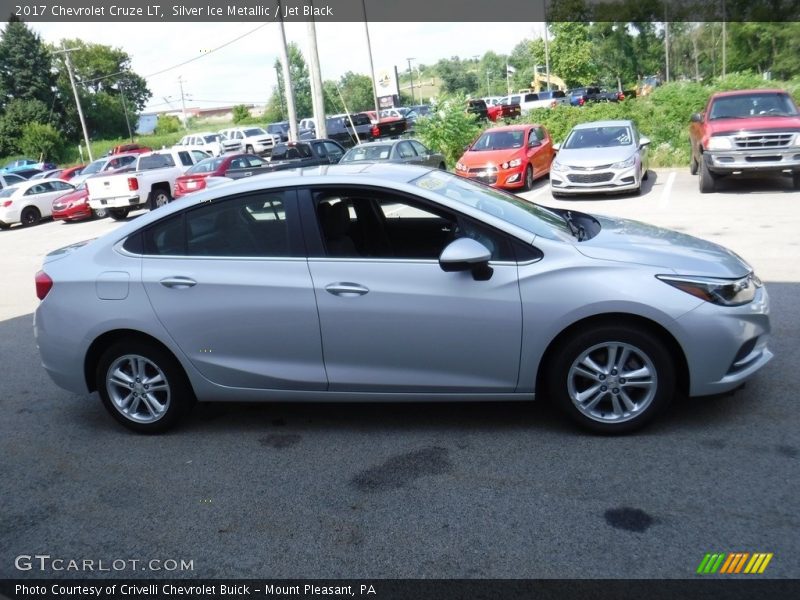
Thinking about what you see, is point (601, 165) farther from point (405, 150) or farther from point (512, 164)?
point (405, 150)

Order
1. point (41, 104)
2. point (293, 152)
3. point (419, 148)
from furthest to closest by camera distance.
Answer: point (41, 104) → point (293, 152) → point (419, 148)

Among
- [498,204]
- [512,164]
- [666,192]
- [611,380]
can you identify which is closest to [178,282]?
[498,204]

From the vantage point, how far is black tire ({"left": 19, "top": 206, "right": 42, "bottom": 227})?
78.9ft

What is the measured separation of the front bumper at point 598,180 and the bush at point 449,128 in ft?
30.4

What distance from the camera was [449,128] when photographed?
24953 millimetres

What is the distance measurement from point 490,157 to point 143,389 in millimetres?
14515

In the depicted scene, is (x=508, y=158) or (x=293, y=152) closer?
(x=508, y=158)

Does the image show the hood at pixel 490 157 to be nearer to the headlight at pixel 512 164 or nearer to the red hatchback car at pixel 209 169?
the headlight at pixel 512 164

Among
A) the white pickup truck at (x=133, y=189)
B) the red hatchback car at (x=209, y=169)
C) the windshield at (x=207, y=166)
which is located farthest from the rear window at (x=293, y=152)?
the white pickup truck at (x=133, y=189)

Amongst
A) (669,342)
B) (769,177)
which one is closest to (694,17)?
(769,177)

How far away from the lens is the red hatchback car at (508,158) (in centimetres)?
1825

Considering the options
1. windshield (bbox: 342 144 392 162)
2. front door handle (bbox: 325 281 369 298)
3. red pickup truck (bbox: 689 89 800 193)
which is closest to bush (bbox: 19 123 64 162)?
windshield (bbox: 342 144 392 162)

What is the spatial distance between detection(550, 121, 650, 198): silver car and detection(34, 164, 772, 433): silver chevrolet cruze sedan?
10809mm

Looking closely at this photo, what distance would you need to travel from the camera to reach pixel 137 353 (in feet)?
16.5
